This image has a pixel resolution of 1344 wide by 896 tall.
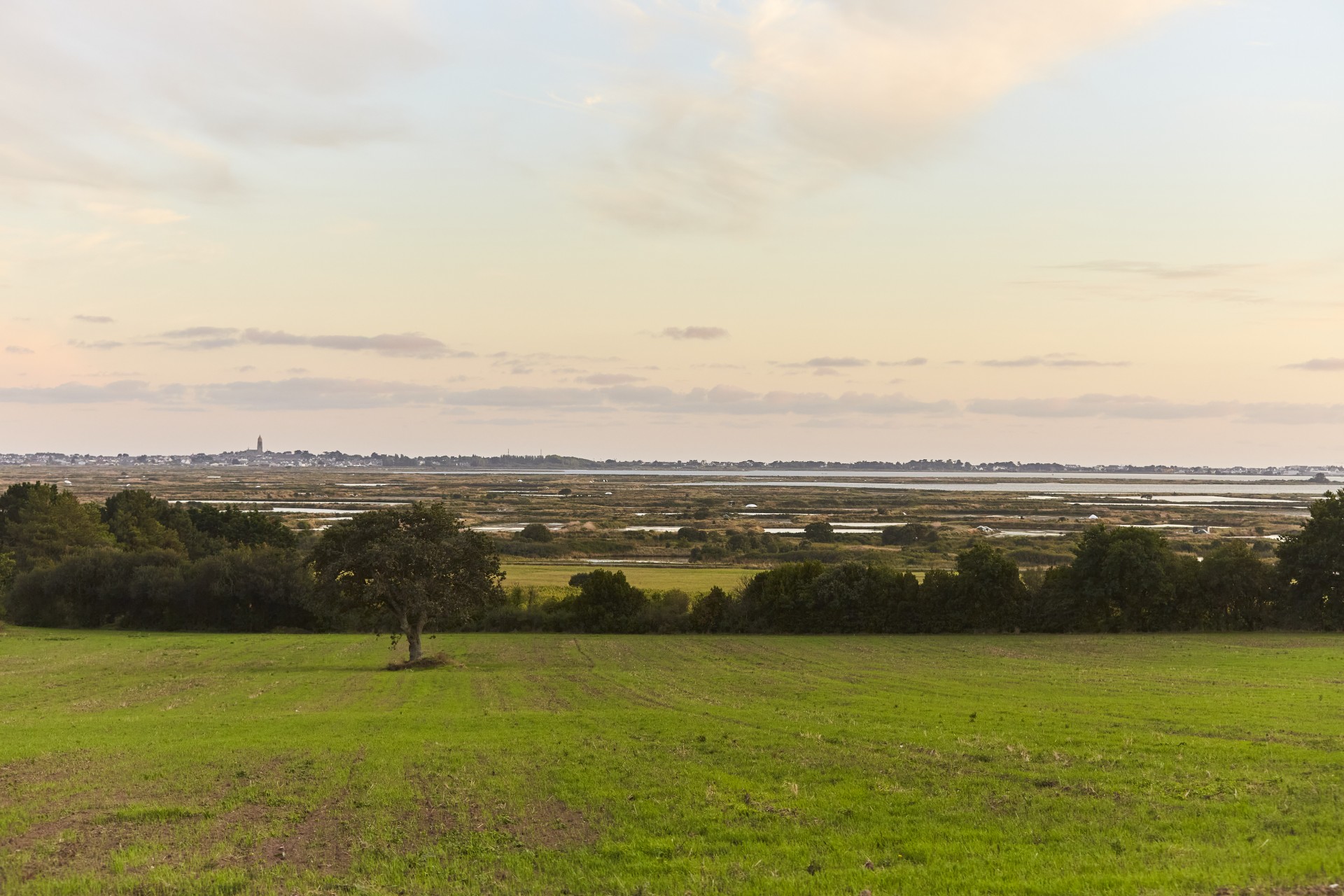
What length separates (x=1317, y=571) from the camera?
60812 millimetres

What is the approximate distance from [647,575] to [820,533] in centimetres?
Result: 5364

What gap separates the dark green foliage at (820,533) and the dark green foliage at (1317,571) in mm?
76940

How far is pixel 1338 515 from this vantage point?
61500mm

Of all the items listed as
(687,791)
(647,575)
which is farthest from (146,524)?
(687,791)

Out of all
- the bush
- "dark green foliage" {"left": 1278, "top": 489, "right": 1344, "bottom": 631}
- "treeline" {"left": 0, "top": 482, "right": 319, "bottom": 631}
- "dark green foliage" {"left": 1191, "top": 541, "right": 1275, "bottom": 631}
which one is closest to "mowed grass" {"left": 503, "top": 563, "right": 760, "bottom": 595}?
"treeline" {"left": 0, "top": 482, "right": 319, "bottom": 631}

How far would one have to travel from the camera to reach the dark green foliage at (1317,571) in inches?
2370

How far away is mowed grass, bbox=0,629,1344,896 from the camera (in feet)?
36.8

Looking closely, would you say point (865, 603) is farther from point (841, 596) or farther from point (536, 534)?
point (536, 534)

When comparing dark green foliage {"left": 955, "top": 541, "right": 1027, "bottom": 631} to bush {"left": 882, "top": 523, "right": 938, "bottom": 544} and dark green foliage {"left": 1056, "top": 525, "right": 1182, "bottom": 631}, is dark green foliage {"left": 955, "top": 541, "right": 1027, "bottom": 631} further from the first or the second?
bush {"left": 882, "top": 523, "right": 938, "bottom": 544}

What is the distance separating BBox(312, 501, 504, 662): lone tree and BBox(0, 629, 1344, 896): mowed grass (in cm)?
858

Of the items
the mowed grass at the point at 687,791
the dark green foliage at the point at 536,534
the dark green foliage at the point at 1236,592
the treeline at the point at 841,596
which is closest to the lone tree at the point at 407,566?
the treeline at the point at 841,596

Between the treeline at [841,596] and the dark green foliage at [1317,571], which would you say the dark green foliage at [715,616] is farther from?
the dark green foliage at [1317,571]

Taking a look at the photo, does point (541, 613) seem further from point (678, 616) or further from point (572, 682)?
point (572, 682)

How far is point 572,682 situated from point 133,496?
260 feet
